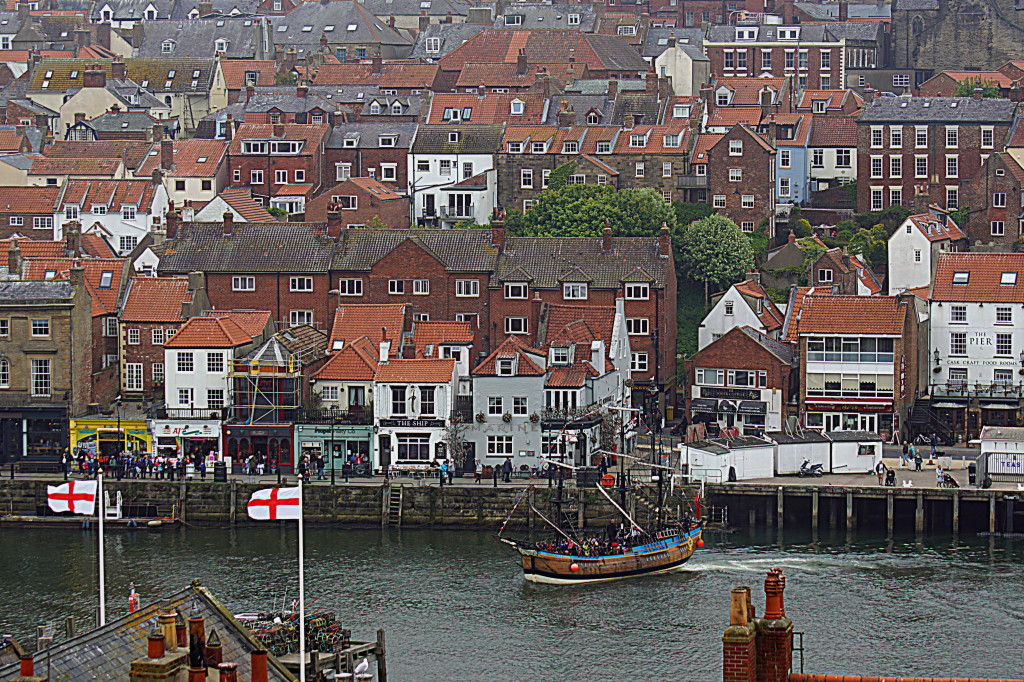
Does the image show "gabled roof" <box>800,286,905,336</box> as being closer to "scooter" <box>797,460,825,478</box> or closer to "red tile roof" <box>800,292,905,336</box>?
"red tile roof" <box>800,292,905,336</box>

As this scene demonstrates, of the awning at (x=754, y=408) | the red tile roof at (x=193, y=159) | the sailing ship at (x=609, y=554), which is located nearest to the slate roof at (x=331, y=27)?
the red tile roof at (x=193, y=159)

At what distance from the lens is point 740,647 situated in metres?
33.3

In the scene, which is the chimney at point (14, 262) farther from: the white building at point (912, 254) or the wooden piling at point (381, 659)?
the wooden piling at point (381, 659)

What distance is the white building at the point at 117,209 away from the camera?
127 metres

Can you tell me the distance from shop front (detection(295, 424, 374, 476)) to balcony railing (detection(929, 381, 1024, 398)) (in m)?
26.8

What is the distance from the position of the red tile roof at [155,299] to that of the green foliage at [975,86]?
187 feet

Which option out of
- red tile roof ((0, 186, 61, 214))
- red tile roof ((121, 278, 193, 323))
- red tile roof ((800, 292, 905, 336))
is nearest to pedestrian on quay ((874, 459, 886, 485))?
red tile roof ((800, 292, 905, 336))

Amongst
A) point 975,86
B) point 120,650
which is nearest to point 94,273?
point 975,86

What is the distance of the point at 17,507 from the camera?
92.4 meters

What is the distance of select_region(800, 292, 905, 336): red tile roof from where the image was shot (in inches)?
3888

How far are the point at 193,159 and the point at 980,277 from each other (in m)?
52.5

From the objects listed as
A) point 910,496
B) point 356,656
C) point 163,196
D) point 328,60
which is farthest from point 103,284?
point 328,60

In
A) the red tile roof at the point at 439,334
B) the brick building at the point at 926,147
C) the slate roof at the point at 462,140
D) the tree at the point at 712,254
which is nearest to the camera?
the red tile roof at the point at 439,334

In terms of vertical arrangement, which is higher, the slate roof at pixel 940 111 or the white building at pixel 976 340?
the slate roof at pixel 940 111
